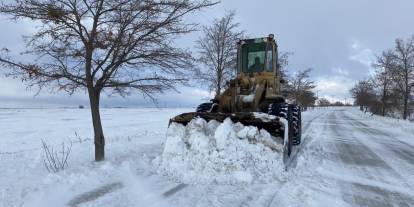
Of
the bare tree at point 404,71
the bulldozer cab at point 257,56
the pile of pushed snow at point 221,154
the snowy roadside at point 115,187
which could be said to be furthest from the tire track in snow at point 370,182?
the bare tree at point 404,71

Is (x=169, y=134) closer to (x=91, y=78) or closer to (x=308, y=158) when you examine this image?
(x=91, y=78)

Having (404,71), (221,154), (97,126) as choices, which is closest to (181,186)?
(221,154)

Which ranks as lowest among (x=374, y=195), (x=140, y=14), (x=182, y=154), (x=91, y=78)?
(x=374, y=195)

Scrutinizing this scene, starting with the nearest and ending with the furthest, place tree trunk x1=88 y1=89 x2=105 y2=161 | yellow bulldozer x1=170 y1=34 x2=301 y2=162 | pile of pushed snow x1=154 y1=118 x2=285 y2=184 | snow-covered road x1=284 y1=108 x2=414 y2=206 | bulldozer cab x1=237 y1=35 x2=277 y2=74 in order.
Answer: snow-covered road x1=284 y1=108 x2=414 y2=206
pile of pushed snow x1=154 y1=118 x2=285 y2=184
yellow bulldozer x1=170 y1=34 x2=301 y2=162
tree trunk x1=88 y1=89 x2=105 y2=161
bulldozer cab x1=237 y1=35 x2=277 y2=74

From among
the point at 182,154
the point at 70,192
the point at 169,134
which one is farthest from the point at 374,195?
the point at 70,192

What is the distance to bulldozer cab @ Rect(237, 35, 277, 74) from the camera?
1143 centimetres

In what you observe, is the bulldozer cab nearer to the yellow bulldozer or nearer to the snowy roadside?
the yellow bulldozer

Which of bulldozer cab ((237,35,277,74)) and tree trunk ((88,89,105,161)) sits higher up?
bulldozer cab ((237,35,277,74))

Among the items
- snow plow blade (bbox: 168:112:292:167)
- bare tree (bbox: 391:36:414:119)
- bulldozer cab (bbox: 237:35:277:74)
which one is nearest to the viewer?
snow plow blade (bbox: 168:112:292:167)

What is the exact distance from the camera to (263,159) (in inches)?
302

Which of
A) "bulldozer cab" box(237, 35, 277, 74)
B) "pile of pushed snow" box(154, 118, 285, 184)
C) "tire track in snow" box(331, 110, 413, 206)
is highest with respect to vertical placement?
"bulldozer cab" box(237, 35, 277, 74)

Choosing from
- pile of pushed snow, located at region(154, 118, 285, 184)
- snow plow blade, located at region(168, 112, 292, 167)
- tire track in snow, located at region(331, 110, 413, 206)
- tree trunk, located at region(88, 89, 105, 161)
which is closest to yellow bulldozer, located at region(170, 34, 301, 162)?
snow plow blade, located at region(168, 112, 292, 167)

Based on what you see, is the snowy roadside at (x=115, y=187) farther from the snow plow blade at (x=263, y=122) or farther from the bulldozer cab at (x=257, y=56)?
the bulldozer cab at (x=257, y=56)

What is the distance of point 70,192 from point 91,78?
125 inches
